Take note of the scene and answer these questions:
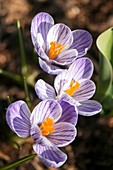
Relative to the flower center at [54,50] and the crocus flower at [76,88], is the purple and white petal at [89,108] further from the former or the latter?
the flower center at [54,50]

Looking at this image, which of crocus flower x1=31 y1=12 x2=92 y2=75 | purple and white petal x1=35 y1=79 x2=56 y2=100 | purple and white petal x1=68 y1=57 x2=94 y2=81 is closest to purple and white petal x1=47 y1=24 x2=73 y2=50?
crocus flower x1=31 y1=12 x2=92 y2=75

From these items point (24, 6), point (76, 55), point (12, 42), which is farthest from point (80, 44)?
point (24, 6)

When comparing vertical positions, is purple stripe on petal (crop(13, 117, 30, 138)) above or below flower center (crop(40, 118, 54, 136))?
above

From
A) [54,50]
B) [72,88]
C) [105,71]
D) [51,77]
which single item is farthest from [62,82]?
[51,77]

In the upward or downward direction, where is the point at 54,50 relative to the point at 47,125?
upward

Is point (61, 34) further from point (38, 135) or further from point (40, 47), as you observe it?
point (38, 135)

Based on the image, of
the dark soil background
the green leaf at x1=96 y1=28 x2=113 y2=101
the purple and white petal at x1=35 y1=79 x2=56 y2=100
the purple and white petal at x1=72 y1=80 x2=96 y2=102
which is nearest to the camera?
the purple and white petal at x1=35 y1=79 x2=56 y2=100

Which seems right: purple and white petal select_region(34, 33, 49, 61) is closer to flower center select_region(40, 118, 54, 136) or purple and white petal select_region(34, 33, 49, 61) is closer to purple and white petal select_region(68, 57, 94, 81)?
purple and white petal select_region(68, 57, 94, 81)

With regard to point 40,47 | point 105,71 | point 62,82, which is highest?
point 40,47
